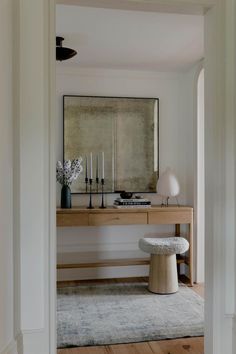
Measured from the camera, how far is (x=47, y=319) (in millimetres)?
2021

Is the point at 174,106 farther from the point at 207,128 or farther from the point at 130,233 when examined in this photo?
the point at 207,128

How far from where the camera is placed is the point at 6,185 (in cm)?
185

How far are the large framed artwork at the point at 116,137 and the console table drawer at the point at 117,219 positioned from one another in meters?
0.49

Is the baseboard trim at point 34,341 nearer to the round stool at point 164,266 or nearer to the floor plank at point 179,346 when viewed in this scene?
the floor plank at point 179,346

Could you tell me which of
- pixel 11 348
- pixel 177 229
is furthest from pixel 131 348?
pixel 177 229

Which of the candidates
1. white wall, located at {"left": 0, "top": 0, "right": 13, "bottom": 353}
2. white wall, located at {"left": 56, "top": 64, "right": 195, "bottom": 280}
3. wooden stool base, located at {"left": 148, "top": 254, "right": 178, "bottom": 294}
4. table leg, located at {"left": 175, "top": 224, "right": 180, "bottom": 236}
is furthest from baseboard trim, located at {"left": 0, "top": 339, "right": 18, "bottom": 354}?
table leg, located at {"left": 175, "top": 224, "right": 180, "bottom": 236}

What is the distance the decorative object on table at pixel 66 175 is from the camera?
13.1 ft

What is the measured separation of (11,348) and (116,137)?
2849mm

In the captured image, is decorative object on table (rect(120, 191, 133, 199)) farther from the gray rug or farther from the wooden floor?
the wooden floor

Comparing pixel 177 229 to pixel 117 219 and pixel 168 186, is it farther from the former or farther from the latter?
pixel 117 219

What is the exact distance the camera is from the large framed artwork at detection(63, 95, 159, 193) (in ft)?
14.0

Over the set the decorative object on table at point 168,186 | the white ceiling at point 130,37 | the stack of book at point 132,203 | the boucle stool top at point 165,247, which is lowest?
the boucle stool top at point 165,247

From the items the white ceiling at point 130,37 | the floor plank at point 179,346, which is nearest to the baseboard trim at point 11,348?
the floor plank at point 179,346

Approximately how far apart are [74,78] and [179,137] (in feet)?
4.68
